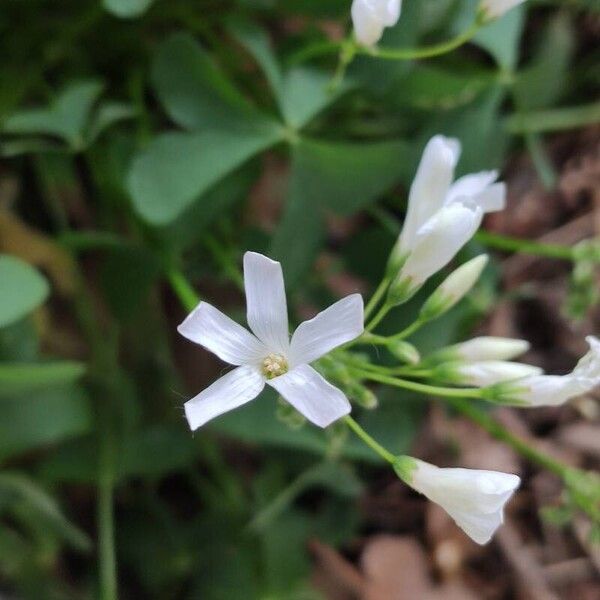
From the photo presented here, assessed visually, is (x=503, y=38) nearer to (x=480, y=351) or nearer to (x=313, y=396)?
(x=480, y=351)

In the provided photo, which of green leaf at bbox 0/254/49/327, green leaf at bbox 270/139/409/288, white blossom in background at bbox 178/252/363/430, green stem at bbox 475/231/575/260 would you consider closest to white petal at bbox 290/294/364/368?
white blossom in background at bbox 178/252/363/430

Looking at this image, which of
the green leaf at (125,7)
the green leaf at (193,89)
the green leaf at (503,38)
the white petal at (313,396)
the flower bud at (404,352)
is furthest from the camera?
the green leaf at (503,38)

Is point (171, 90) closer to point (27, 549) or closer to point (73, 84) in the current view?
point (73, 84)

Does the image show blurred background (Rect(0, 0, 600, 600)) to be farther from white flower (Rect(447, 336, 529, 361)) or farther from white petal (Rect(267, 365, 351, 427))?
white petal (Rect(267, 365, 351, 427))

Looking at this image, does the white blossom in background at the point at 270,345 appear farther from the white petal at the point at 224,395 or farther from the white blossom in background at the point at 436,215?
the white blossom in background at the point at 436,215

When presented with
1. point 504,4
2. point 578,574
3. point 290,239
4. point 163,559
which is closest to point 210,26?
point 290,239

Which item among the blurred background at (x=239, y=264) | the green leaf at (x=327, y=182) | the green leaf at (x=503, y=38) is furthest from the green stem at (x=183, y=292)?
the green leaf at (x=503, y=38)
